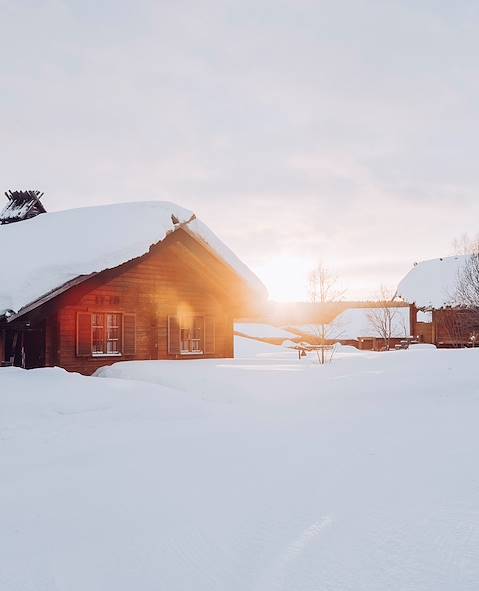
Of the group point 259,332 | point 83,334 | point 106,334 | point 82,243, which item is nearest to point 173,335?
point 106,334

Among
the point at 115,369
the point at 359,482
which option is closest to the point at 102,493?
the point at 359,482

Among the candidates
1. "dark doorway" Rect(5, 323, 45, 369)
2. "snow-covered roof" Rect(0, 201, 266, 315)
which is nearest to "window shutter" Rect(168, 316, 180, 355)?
"snow-covered roof" Rect(0, 201, 266, 315)

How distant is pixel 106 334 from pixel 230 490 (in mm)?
11688

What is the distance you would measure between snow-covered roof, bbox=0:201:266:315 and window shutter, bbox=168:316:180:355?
2.64m

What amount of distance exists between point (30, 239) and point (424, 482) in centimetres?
1477

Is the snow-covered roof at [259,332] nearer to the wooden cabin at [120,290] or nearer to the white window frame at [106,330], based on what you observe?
the wooden cabin at [120,290]

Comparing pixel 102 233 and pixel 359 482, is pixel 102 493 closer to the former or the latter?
pixel 359 482

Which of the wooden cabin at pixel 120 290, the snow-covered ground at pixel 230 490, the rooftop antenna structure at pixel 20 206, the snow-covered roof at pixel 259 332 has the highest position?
the rooftop antenna structure at pixel 20 206

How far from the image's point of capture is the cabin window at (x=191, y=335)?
19.3 m

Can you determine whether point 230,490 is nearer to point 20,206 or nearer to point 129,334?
point 129,334

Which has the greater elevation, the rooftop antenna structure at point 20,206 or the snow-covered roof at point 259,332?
the rooftop antenna structure at point 20,206

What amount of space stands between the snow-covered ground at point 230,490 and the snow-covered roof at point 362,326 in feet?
108

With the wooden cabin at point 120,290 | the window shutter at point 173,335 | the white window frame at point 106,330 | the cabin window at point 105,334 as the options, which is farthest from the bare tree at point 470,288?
the white window frame at point 106,330

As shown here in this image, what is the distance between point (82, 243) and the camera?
52.7ft
